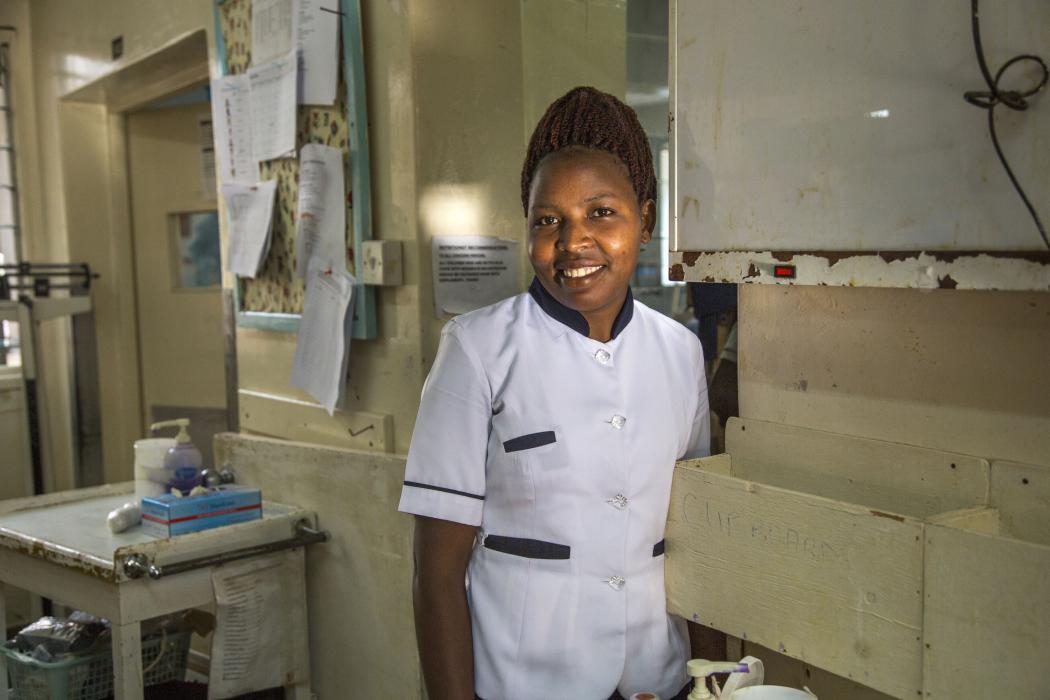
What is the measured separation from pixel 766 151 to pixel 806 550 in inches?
21.3

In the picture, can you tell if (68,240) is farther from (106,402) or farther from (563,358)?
(563,358)

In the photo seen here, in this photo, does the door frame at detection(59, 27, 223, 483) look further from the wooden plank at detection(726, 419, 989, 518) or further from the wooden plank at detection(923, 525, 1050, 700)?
the wooden plank at detection(923, 525, 1050, 700)

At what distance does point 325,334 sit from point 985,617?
5.71 feet

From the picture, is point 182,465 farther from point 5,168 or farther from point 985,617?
point 5,168

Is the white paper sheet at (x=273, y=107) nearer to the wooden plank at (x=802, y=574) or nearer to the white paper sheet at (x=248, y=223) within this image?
the white paper sheet at (x=248, y=223)

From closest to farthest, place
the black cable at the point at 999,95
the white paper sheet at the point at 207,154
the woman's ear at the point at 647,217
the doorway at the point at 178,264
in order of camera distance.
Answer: the black cable at the point at 999,95
the woman's ear at the point at 647,217
the white paper sheet at the point at 207,154
the doorway at the point at 178,264

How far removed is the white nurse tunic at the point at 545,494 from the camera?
1421mm

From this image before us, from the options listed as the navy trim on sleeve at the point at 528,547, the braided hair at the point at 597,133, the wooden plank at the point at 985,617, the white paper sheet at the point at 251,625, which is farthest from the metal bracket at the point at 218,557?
the wooden plank at the point at 985,617

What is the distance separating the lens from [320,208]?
2486mm

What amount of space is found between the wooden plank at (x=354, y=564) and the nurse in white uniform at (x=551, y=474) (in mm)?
850

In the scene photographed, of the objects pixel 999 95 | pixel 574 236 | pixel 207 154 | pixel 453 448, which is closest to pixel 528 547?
pixel 453 448

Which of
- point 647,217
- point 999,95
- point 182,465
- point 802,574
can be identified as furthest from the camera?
point 182,465

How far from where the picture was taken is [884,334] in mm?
1412

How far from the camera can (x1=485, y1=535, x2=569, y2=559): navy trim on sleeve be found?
1420mm
